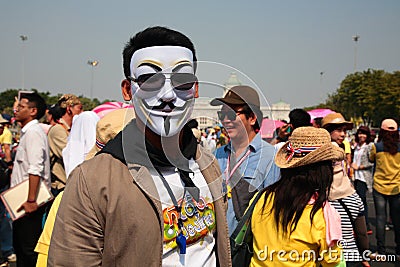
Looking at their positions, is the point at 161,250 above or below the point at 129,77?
below

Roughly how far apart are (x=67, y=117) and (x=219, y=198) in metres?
3.91

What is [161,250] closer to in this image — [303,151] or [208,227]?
[208,227]

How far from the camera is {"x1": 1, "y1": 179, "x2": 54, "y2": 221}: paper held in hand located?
449 cm

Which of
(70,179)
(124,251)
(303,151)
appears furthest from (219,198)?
(303,151)

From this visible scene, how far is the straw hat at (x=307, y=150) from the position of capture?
292 centimetres

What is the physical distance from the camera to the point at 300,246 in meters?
2.69

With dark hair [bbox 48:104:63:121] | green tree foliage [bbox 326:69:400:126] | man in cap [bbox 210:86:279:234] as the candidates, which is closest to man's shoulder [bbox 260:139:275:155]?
man in cap [bbox 210:86:279:234]

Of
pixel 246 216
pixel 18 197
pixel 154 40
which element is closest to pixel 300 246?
pixel 246 216

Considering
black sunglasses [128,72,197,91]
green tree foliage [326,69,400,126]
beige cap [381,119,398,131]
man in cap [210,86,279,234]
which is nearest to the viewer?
black sunglasses [128,72,197,91]

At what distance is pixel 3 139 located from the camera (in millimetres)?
9648

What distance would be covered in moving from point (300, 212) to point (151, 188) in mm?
1299

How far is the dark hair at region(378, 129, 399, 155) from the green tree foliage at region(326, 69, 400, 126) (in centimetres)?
4222

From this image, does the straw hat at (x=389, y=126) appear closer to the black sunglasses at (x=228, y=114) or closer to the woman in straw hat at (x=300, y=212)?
the woman in straw hat at (x=300, y=212)

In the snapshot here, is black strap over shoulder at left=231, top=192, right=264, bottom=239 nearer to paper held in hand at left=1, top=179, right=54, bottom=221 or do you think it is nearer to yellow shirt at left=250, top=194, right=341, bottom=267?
yellow shirt at left=250, top=194, right=341, bottom=267
